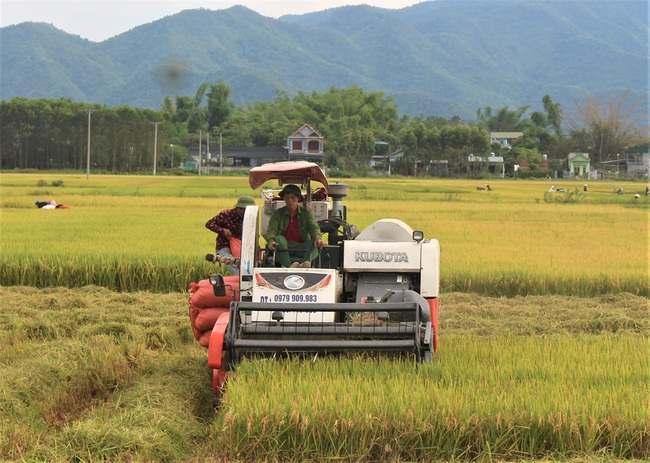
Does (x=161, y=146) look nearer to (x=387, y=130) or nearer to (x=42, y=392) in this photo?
(x=387, y=130)

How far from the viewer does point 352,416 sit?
18.1 feet

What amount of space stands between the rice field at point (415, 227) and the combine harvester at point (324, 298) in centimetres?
559

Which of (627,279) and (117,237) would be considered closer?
(627,279)

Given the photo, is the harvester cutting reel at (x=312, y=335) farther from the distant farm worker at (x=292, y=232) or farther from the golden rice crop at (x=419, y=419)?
the distant farm worker at (x=292, y=232)

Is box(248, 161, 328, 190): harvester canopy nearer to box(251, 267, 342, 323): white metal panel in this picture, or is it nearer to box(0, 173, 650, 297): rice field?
box(251, 267, 342, 323): white metal panel

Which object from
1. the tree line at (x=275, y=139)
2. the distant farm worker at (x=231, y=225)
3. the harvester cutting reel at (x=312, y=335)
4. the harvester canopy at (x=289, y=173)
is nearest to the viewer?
the harvester cutting reel at (x=312, y=335)

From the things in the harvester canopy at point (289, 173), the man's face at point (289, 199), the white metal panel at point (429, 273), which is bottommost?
the white metal panel at point (429, 273)

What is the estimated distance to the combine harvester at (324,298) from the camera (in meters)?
6.54

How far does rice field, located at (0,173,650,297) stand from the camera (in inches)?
539

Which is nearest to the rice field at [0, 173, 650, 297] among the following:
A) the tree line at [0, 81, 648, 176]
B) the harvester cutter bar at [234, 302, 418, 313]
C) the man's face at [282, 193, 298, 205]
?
the man's face at [282, 193, 298, 205]

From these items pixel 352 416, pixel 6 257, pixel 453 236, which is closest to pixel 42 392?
pixel 352 416

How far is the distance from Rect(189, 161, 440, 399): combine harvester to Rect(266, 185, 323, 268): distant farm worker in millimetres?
163

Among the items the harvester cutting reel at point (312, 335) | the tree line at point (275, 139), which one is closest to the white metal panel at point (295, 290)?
the harvester cutting reel at point (312, 335)

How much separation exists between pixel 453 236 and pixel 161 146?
72271 mm
